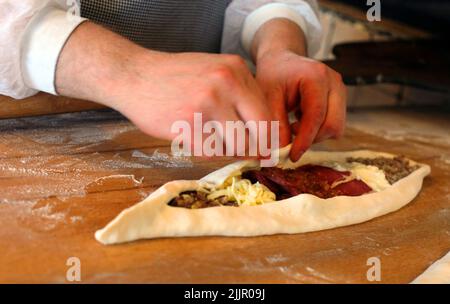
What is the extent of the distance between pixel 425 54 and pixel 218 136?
164 centimetres

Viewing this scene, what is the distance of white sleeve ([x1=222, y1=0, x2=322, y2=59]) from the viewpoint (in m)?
1.63

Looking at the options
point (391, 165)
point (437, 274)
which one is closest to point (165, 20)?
point (391, 165)

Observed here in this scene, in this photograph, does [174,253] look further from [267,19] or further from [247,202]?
[267,19]

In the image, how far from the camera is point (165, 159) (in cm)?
135

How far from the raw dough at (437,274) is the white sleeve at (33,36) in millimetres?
806

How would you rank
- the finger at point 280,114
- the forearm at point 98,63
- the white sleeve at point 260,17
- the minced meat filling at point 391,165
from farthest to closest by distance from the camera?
1. the white sleeve at point 260,17
2. the minced meat filling at point 391,165
3. the finger at point 280,114
4. the forearm at point 98,63

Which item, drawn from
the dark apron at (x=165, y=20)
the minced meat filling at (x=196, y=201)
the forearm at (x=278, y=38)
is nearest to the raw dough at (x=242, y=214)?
the minced meat filling at (x=196, y=201)

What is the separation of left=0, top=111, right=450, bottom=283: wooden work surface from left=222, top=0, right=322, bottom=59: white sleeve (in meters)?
0.47

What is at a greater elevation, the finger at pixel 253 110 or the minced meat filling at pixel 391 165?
the finger at pixel 253 110

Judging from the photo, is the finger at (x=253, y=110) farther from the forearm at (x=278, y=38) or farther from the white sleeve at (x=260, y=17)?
the white sleeve at (x=260, y=17)

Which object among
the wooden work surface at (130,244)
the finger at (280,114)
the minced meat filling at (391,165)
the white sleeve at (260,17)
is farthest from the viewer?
the white sleeve at (260,17)

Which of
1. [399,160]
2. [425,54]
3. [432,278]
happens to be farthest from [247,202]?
[425,54]

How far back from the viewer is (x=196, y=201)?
1091 mm

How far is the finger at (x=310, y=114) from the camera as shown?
1.19 metres
